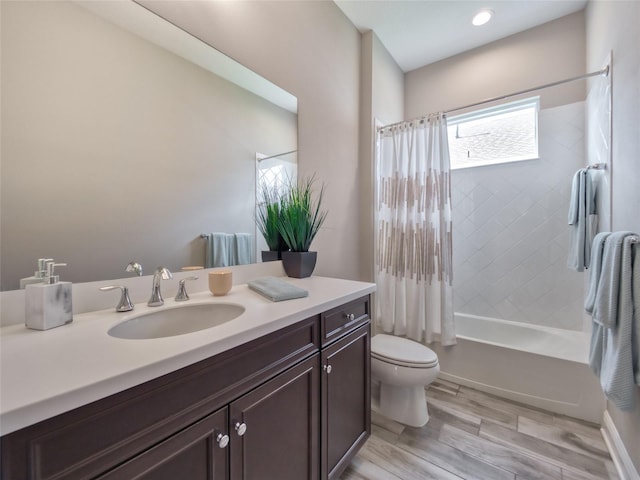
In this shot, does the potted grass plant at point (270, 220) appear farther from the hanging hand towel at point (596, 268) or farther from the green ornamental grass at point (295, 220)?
the hanging hand towel at point (596, 268)

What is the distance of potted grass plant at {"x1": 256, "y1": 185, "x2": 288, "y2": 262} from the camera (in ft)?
4.90

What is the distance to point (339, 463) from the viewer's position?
1.19m

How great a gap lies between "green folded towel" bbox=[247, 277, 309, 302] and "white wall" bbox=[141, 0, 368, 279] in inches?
25.8

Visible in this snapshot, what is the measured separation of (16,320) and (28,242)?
224 mm

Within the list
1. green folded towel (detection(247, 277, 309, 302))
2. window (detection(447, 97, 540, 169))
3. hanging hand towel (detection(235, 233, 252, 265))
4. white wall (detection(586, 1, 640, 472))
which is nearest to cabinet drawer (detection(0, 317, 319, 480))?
green folded towel (detection(247, 277, 309, 302))

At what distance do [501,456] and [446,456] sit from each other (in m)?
0.29

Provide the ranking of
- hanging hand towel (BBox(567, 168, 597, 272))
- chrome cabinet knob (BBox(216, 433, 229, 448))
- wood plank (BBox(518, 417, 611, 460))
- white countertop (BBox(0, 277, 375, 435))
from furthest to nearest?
hanging hand towel (BBox(567, 168, 597, 272)), wood plank (BBox(518, 417, 611, 460)), chrome cabinet knob (BBox(216, 433, 229, 448)), white countertop (BBox(0, 277, 375, 435))

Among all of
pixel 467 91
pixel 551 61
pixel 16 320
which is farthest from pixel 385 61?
pixel 16 320

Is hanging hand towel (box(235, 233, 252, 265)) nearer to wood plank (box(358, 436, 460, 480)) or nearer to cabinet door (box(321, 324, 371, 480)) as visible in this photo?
cabinet door (box(321, 324, 371, 480))

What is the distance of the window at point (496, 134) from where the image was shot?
2.35 meters

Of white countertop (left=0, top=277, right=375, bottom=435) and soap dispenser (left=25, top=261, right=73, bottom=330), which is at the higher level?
soap dispenser (left=25, top=261, right=73, bottom=330)

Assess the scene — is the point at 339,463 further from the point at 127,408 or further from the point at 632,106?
the point at 632,106

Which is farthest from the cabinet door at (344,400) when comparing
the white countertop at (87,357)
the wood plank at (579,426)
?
the wood plank at (579,426)

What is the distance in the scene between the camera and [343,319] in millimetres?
1210
